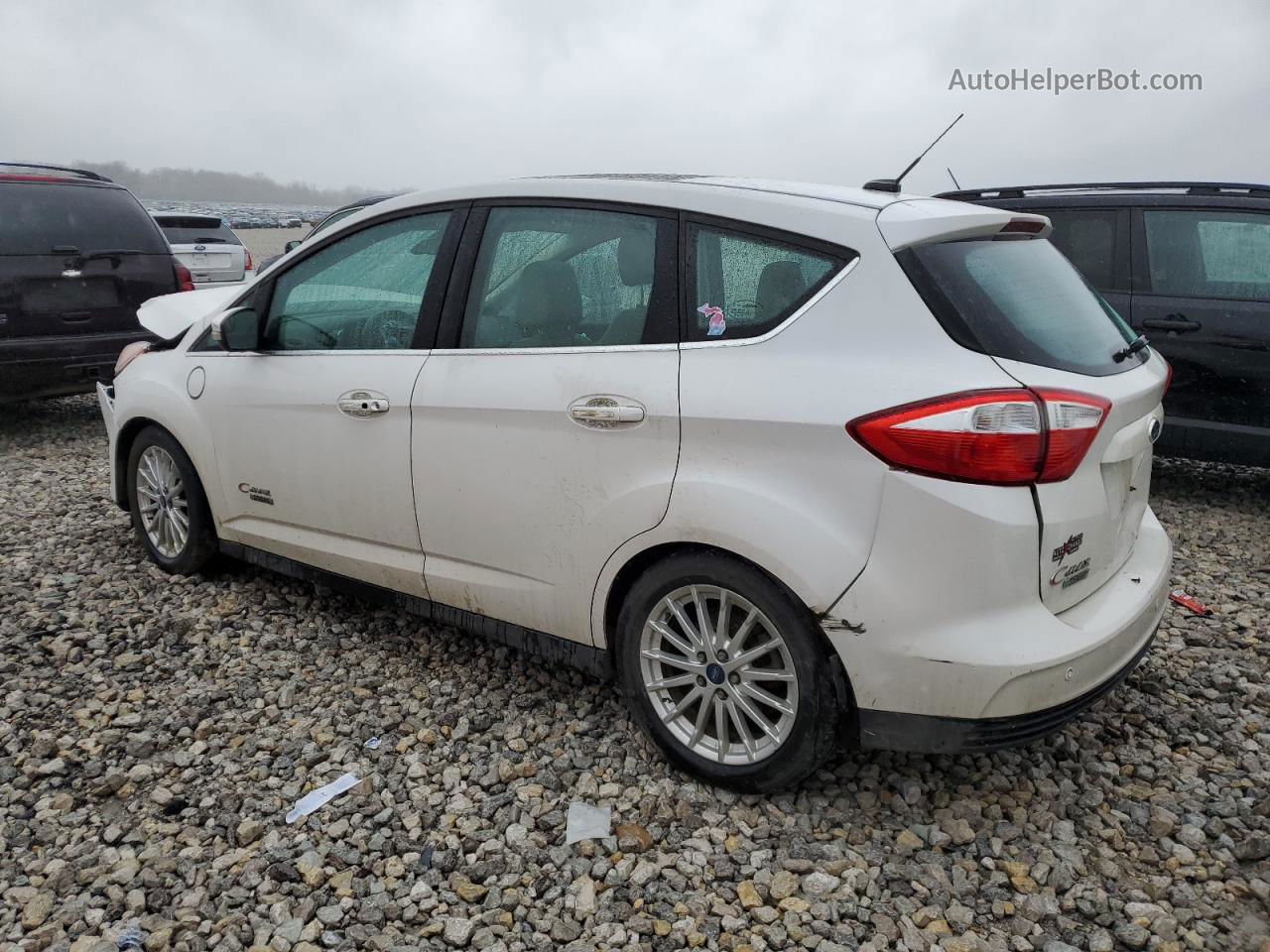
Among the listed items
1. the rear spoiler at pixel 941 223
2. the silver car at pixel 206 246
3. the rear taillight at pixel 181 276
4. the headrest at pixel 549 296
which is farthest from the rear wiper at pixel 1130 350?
the silver car at pixel 206 246

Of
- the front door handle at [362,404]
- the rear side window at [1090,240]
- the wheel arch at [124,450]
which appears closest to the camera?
the front door handle at [362,404]

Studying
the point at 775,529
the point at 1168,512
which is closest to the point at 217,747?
the point at 775,529

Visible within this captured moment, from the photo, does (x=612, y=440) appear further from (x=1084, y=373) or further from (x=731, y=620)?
(x=1084, y=373)

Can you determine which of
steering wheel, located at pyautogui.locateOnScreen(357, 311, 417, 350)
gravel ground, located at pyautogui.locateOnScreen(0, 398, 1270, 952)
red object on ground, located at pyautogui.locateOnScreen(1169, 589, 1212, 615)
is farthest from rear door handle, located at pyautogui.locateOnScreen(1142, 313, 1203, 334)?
steering wheel, located at pyautogui.locateOnScreen(357, 311, 417, 350)

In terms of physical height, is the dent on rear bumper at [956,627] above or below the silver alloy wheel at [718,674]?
above

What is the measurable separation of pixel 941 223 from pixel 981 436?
0.67 m

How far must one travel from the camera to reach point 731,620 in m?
2.77

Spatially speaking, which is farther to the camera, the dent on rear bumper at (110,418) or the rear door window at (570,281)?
the dent on rear bumper at (110,418)

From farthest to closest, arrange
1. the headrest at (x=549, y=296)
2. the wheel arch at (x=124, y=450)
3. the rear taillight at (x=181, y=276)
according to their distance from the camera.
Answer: the rear taillight at (x=181, y=276) < the wheel arch at (x=124, y=450) < the headrest at (x=549, y=296)

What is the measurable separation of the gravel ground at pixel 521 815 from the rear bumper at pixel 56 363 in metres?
3.68

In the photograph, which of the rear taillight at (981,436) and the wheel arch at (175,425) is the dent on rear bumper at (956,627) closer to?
the rear taillight at (981,436)

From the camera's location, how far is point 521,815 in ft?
9.39

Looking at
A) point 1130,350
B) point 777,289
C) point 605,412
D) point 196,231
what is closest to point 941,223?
point 777,289

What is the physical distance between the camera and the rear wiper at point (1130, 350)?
284cm
